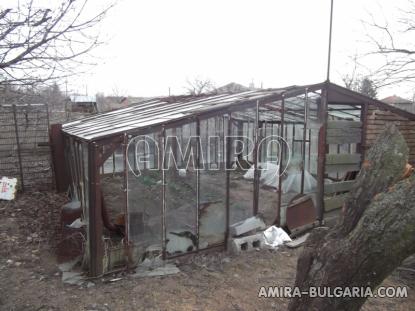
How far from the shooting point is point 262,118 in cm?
1048

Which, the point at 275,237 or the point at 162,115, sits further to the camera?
the point at 275,237

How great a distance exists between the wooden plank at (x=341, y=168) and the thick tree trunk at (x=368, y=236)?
14.9 feet

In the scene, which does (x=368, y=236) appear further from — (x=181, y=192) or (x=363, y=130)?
(x=363, y=130)

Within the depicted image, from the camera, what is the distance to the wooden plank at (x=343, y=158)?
22.8ft

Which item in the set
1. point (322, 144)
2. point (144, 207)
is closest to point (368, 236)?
point (144, 207)

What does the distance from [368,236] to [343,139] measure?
5561mm

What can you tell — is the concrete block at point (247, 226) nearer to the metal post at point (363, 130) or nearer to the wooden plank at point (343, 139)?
the wooden plank at point (343, 139)

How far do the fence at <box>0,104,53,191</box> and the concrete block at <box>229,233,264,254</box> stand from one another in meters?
6.42

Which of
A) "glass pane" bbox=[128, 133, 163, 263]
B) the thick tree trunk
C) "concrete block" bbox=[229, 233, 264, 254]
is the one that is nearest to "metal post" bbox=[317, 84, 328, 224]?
"concrete block" bbox=[229, 233, 264, 254]

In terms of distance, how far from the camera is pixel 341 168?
716 cm

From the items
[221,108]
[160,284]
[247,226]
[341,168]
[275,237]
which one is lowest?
[160,284]

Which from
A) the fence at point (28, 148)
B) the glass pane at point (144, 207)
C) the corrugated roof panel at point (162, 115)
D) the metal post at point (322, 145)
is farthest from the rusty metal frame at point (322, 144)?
the fence at point (28, 148)

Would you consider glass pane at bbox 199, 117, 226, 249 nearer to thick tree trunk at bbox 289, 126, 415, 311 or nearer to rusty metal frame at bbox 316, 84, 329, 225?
rusty metal frame at bbox 316, 84, 329, 225

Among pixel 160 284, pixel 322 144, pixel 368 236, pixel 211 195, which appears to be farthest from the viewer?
pixel 322 144
